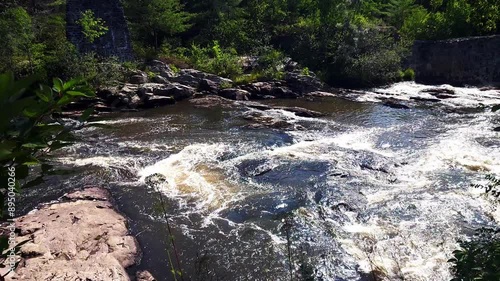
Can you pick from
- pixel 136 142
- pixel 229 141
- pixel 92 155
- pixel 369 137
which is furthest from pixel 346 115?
pixel 92 155

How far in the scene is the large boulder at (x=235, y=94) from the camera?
20.1 m

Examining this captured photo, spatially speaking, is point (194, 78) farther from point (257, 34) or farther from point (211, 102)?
point (257, 34)

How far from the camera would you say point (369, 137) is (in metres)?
13.1

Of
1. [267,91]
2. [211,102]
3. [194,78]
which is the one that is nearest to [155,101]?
[211,102]

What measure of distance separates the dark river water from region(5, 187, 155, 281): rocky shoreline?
40cm

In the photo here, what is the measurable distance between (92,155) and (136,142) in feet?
5.55

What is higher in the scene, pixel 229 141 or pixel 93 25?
pixel 93 25

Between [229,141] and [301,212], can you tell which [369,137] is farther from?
[301,212]

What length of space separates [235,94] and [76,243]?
571 inches

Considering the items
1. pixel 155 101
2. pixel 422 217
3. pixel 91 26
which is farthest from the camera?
pixel 91 26

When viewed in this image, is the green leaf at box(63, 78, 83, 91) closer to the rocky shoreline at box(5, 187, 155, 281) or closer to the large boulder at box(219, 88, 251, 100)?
the rocky shoreline at box(5, 187, 155, 281)

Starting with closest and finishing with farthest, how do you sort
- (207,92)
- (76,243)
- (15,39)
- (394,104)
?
(76,243), (15,39), (394,104), (207,92)

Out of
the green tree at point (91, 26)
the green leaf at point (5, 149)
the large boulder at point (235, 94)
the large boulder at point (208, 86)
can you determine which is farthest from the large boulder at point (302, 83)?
the green leaf at point (5, 149)

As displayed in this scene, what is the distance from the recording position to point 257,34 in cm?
2877
